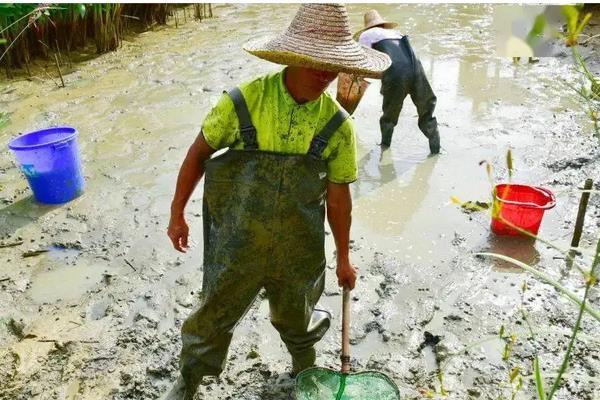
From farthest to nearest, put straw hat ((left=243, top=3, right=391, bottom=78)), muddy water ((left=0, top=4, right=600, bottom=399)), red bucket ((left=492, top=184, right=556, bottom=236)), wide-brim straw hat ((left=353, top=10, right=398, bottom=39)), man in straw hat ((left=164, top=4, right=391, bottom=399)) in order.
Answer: wide-brim straw hat ((left=353, top=10, right=398, bottom=39)) → red bucket ((left=492, top=184, right=556, bottom=236)) → muddy water ((left=0, top=4, right=600, bottom=399)) → man in straw hat ((left=164, top=4, right=391, bottom=399)) → straw hat ((left=243, top=3, right=391, bottom=78))

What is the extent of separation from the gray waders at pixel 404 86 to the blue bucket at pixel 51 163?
2.91 meters

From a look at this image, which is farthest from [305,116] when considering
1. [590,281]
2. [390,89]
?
[390,89]

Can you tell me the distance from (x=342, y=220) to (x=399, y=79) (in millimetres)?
3148

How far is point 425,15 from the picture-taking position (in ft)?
36.6

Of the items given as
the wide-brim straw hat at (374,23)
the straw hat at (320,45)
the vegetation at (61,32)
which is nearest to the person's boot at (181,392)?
the straw hat at (320,45)

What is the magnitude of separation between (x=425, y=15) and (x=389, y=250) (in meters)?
8.82

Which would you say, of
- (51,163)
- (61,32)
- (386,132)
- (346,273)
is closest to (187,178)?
(346,273)

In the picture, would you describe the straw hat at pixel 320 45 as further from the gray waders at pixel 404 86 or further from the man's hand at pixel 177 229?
the gray waders at pixel 404 86

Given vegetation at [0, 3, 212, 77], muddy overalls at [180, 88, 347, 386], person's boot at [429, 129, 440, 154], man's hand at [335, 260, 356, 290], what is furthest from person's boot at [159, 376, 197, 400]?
vegetation at [0, 3, 212, 77]

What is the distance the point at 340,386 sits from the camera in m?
2.14

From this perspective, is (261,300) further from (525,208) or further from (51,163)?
(51,163)

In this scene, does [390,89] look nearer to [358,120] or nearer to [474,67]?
[358,120]

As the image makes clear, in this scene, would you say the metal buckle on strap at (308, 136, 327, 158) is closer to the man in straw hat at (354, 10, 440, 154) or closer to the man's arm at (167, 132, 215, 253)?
the man's arm at (167, 132, 215, 253)

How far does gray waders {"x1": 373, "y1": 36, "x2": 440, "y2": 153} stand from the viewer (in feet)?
16.0
